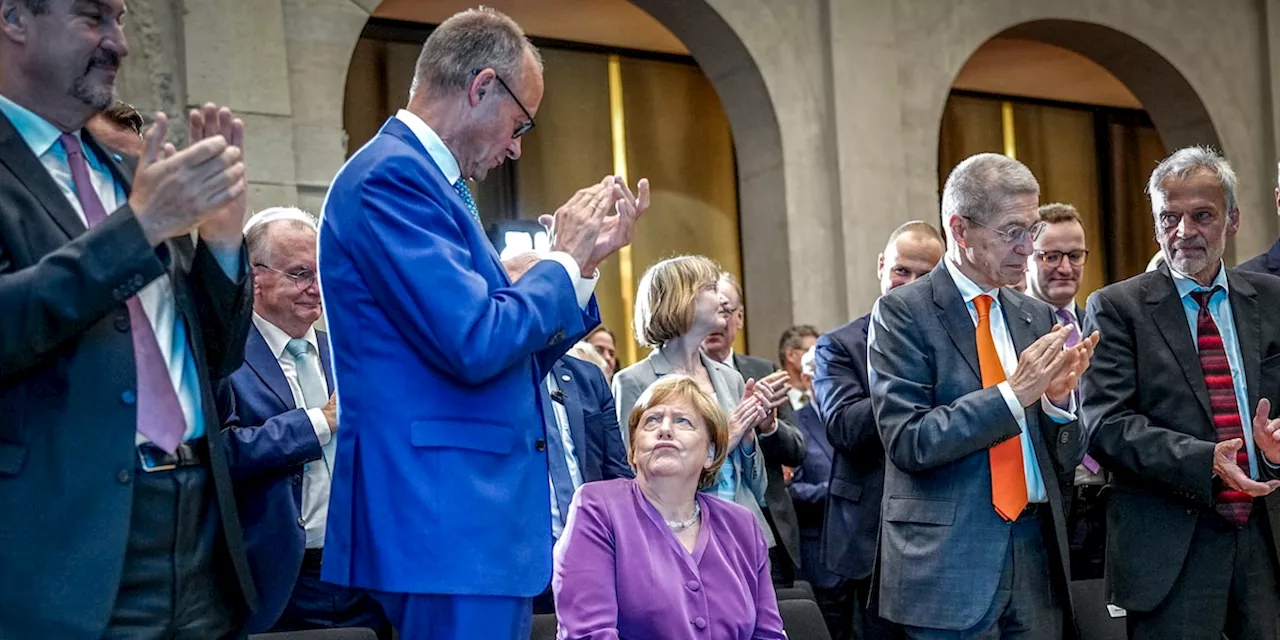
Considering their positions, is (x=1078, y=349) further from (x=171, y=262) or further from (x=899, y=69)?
(x=899, y=69)

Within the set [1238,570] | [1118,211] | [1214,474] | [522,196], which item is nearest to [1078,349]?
[1214,474]

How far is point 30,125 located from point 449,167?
0.67 m

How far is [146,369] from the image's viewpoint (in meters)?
1.96

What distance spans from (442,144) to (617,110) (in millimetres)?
8158

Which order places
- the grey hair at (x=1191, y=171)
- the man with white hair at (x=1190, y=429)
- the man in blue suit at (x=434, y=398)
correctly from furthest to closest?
the grey hair at (x=1191, y=171)
the man with white hair at (x=1190, y=429)
the man in blue suit at (x=434, y=398)

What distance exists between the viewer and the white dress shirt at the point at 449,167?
2.32 m

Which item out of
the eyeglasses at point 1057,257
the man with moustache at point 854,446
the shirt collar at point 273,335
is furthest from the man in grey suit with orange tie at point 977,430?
the eyeglasses at point 1057,257

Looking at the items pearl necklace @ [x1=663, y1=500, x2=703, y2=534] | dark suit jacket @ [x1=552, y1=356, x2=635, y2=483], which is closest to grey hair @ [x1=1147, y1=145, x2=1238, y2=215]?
pearl necklace @ [x1=663, y1=500, x2=703, y2=534]

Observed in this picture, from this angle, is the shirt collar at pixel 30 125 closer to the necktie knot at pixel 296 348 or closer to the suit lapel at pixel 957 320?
the necktie knot at pixel 296 348

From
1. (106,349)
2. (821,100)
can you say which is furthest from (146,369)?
(821,100)

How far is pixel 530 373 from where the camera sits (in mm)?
2346

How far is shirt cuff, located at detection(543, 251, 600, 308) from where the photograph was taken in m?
2.31

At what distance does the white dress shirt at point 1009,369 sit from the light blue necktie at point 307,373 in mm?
1559

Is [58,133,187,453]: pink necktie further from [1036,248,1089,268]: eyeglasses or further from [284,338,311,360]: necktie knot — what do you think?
[1036,248,1089,268]: eyeglasses
